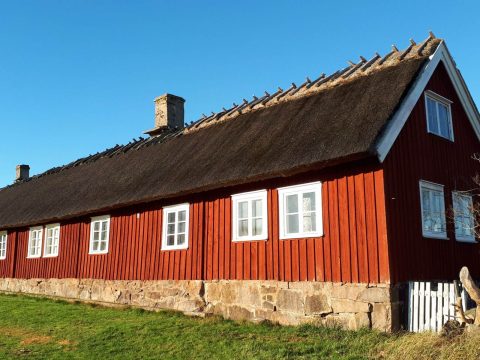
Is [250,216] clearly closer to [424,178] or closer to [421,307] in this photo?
[424,178]

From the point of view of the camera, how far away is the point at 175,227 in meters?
13.6

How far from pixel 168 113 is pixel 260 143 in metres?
10.6

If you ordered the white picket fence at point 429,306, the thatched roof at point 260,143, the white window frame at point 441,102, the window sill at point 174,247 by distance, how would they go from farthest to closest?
the window sill at point 174,247 < the white window frame at point 441,102 < the thatched roof at point 260,143 < the white picket fence at point 429,306

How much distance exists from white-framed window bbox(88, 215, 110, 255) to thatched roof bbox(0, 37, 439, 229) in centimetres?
67

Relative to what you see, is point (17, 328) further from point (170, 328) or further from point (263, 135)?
point (263, 135)

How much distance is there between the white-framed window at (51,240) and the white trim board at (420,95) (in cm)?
1327

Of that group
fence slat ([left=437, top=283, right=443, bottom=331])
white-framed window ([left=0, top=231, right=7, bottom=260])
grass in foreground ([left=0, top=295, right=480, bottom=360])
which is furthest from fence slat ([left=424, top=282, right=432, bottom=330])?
white-framed window ([left=0, top=231, right=7, bottom=260])

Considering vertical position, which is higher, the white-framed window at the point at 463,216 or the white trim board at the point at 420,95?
the white trim board at the point at 420,95

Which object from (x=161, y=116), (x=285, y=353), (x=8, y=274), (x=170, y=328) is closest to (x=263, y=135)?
(x=170, y=328)

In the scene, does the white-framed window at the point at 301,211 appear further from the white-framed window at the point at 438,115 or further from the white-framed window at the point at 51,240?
the white-framed window at the point at 51,240

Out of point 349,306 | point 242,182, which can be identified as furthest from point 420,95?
point 349,306

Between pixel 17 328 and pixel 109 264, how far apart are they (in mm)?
4337

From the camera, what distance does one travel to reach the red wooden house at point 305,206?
32.0 ft

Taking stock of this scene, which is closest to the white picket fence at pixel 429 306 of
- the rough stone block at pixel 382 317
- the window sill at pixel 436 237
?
the rough stone block at pixel 382 317
